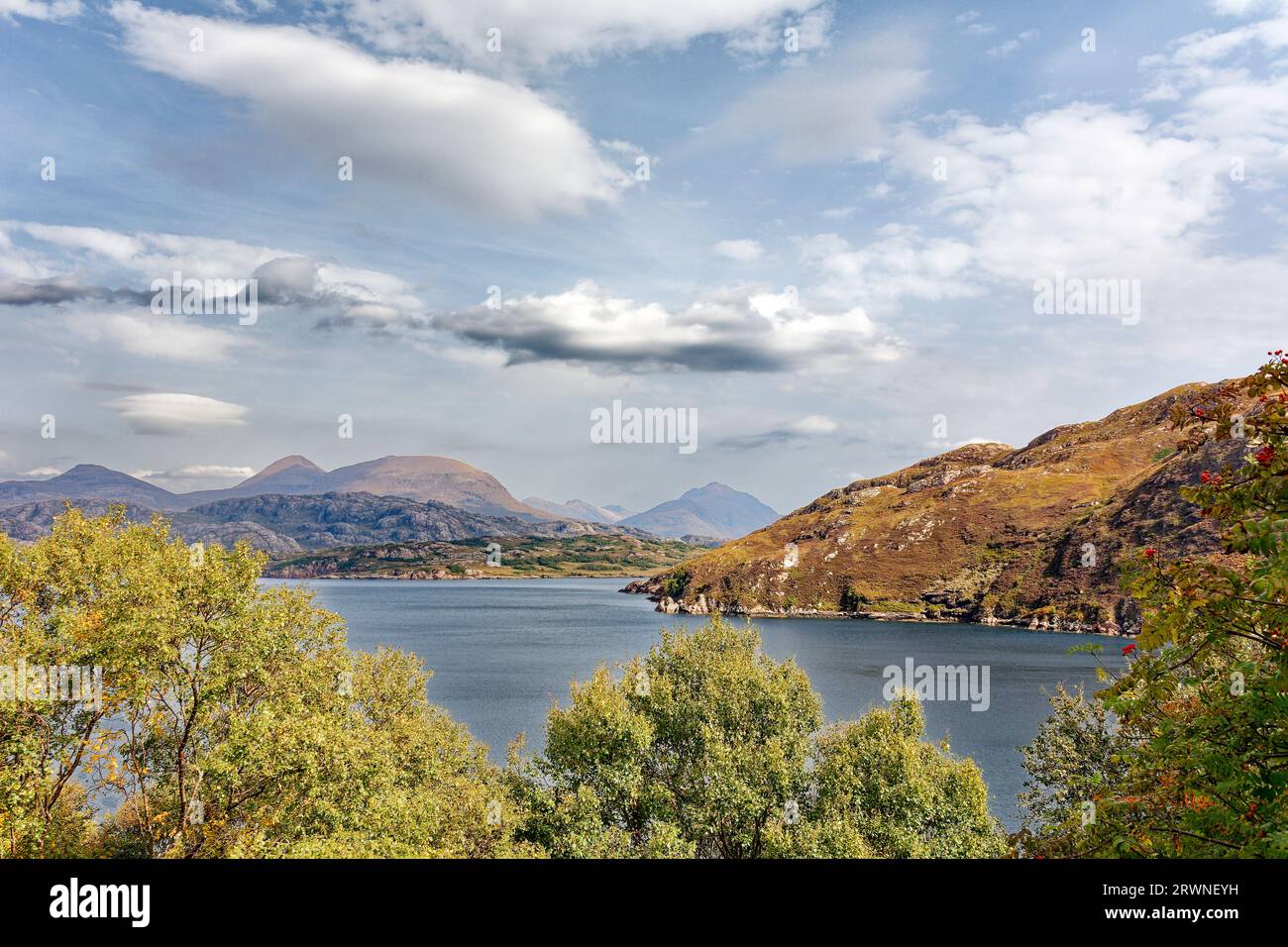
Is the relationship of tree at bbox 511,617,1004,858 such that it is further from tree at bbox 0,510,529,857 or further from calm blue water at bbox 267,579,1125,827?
tree at bbox 0,510,529,857

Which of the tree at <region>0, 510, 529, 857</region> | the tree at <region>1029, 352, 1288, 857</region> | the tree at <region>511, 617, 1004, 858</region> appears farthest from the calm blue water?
the tree at <region>1029, 352, 1288, 857</region>

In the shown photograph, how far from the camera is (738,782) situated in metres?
39.5

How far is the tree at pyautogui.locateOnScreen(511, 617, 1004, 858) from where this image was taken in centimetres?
3850

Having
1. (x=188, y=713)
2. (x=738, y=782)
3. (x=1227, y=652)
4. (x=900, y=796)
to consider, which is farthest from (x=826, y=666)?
(x=1227, y=652)

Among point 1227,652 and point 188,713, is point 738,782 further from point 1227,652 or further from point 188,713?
point 1227,652

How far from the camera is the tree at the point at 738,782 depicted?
3850cm

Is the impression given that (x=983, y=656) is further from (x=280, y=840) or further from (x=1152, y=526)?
Result: (x=280, y=840)

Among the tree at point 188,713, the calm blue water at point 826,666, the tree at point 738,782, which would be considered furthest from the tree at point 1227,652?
the calm blue water at point 826,666

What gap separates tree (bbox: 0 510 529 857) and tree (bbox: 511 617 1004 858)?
9.77 m

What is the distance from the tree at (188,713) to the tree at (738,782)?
9.77 metres

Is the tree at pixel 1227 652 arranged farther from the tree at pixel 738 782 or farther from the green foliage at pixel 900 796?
the green foliage at pixel 900 796
